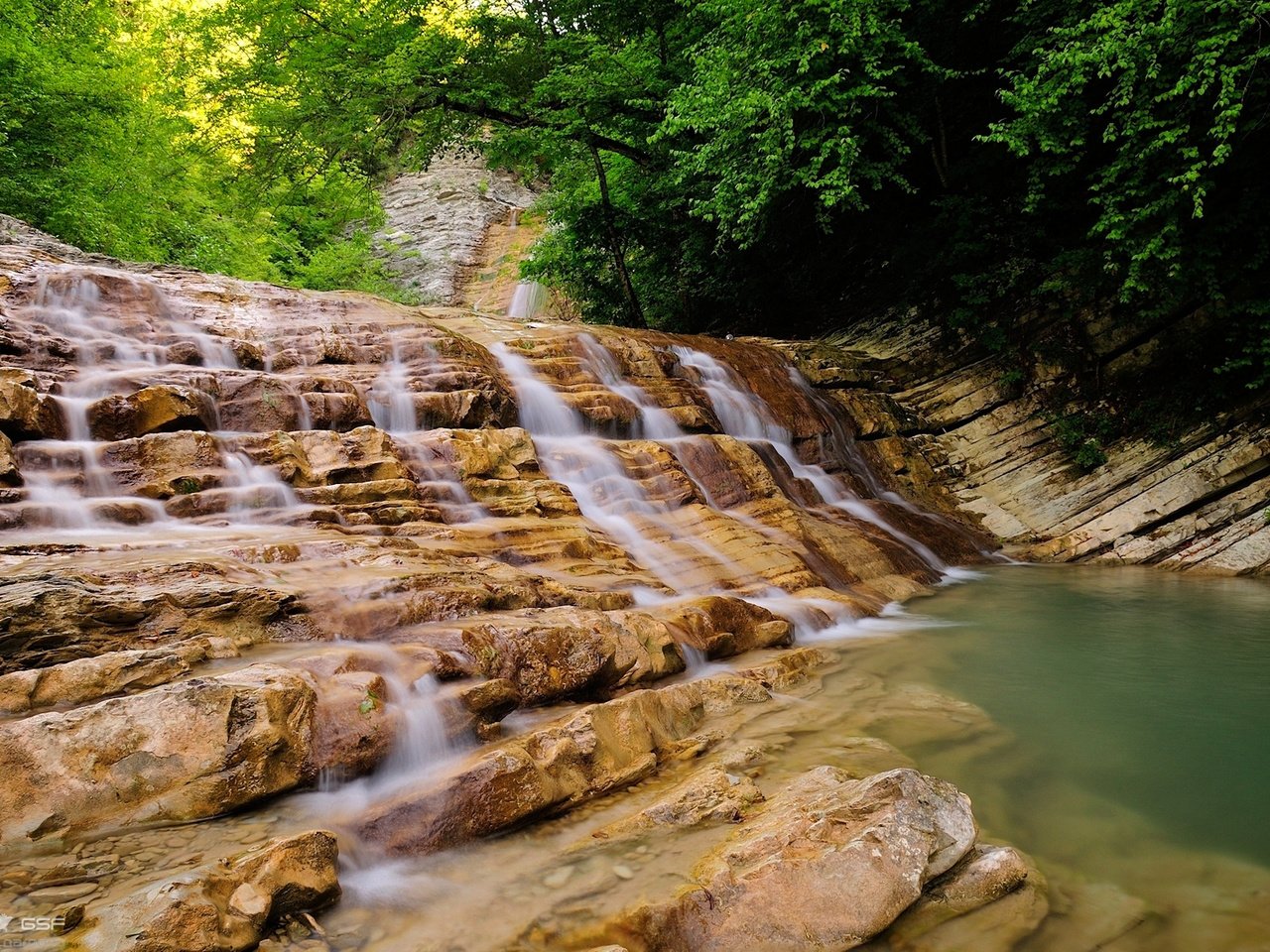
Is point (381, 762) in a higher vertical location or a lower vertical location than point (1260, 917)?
higher

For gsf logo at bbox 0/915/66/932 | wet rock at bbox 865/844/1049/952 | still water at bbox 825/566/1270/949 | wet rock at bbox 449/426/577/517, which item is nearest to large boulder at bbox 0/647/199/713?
gsf logo at bbox 0/915/66/932

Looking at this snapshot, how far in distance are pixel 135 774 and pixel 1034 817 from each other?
3.84m

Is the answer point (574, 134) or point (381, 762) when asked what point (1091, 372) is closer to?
point (574, 134)

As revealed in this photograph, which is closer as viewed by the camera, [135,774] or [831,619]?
[135,774]

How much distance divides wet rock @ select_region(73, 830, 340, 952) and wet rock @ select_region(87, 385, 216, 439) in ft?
16.6

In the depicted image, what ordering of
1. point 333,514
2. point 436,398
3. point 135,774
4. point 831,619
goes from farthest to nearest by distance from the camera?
1. point 436,398
2. point 831,619
3. point 333,514
4. point 135,774

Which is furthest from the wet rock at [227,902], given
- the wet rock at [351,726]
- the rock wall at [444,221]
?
the rock wall at [444,221]

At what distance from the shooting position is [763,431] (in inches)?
405

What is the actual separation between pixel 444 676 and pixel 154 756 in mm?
1254

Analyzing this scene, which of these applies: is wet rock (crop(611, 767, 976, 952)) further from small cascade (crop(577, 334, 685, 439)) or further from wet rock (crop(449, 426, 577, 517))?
small cascade (crop(577, 334, 685, 439))

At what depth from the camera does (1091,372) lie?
10.7 m

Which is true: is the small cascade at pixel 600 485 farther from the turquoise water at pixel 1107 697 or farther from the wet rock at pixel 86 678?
the wet rock at pixel 86 678

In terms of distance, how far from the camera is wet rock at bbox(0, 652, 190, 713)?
2941 millimetres

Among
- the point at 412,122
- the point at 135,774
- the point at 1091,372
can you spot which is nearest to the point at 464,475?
the point at 135,774
